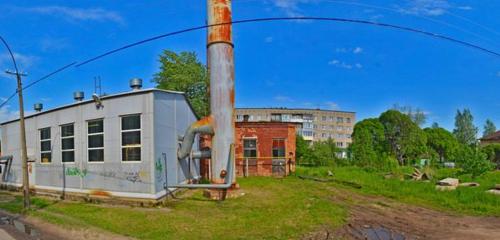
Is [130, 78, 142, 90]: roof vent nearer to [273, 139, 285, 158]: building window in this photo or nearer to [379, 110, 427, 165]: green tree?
[273, 139, 285, 158]: building window

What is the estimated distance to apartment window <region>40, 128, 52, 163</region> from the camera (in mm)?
20045

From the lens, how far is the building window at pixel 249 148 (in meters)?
29.0

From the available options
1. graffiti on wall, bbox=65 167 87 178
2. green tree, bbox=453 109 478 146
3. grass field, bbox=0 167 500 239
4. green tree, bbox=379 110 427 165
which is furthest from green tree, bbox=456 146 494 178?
green tree, bbox=453 109 478 146

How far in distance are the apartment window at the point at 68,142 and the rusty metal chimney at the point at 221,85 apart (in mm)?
7040

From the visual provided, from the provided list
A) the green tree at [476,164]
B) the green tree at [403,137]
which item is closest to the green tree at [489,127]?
the green tree at [403,137]

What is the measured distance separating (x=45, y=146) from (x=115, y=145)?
293 inches

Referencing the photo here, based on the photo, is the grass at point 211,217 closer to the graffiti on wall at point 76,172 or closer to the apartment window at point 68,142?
the graffiti on wall at point 76,172

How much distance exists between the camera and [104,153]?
52.8 feet

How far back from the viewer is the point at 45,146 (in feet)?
67.2

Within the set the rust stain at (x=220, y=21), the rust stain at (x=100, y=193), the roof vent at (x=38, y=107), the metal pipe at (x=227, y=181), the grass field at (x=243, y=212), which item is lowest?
the grass field at (x=243, y=212)

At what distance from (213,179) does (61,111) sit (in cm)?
881

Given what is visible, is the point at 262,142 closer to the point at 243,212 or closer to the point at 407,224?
the point at 243,212

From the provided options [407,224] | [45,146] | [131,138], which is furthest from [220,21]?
[45,146]

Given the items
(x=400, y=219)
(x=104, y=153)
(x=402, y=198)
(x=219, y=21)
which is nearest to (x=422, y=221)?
(x=400, y=219)
